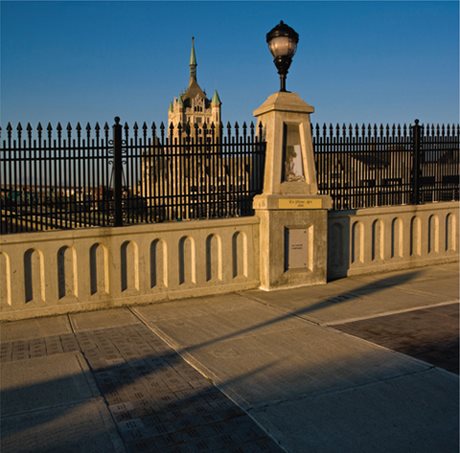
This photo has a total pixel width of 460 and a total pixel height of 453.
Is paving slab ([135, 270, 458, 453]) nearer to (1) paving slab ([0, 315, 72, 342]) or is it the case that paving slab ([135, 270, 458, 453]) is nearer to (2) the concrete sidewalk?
(2) the concrete sidewalk

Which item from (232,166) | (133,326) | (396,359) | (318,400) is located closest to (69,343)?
(133,326)

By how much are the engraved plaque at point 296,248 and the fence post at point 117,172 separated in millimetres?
2743

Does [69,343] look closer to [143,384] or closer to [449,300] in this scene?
[143,384]

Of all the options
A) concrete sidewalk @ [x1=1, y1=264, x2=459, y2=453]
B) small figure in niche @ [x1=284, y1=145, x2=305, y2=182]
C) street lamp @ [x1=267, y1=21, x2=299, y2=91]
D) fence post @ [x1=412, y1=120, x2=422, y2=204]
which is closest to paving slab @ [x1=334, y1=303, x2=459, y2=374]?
concrete sidewalk @ [x1=1, y1=264, x2=459, y2=453]

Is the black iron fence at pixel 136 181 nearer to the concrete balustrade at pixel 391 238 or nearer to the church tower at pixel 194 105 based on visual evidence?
the concrete balustrade at pixel 391 238

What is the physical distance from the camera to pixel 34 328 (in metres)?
6.32

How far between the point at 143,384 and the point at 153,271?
3.46 m

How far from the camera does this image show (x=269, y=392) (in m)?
4.07

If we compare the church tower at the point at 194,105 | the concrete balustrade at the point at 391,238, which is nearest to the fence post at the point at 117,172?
the concrete balustrade at the point at 391,238

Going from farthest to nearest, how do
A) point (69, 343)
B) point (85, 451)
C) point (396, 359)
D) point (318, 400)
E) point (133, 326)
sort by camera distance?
point (133, 326)
point (69, 343)
point (396, 359)
point (318, 400)
point (85, 451)

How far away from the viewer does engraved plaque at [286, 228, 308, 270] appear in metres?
8.41

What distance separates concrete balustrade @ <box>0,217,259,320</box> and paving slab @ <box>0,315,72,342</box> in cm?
20

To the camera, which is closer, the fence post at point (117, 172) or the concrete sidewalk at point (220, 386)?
the concrete sidewalk at point (220, 386)

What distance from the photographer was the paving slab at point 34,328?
5988mm
